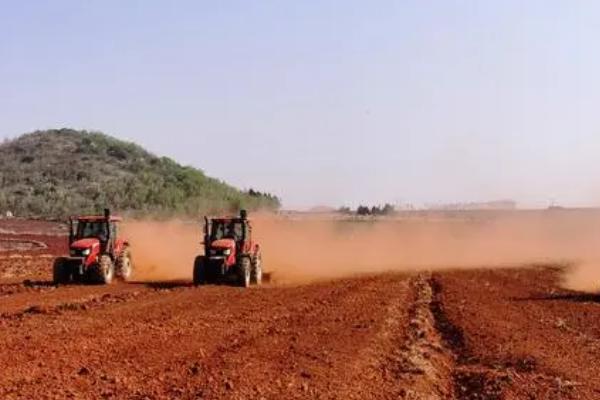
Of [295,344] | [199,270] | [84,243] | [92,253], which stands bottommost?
[295,344]

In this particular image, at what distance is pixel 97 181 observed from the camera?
87125 millimetres

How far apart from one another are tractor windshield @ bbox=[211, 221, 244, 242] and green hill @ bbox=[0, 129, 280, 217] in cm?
4799

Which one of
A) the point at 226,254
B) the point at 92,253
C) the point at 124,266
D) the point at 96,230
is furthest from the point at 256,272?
the point at 96,230

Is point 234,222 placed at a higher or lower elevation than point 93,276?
higher

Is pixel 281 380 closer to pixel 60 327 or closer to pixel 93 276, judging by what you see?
pixel 60 327

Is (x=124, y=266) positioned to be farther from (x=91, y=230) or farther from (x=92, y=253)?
(x=92, y=253)

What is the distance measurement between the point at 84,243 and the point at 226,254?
4711 mm

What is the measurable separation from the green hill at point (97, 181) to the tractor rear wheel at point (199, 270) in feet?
159

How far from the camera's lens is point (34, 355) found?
539 inches

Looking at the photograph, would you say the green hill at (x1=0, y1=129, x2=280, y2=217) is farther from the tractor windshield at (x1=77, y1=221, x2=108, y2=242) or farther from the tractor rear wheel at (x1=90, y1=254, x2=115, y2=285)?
the tractor rear wheel at (x1=90, y1=254, x2=115, y2=285)

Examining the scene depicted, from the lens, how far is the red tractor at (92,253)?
1088 inches

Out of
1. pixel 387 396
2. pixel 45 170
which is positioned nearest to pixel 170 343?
pixel 387 396

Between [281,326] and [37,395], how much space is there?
7.49 meters

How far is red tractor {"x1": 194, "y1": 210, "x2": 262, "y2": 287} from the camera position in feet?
88.5
